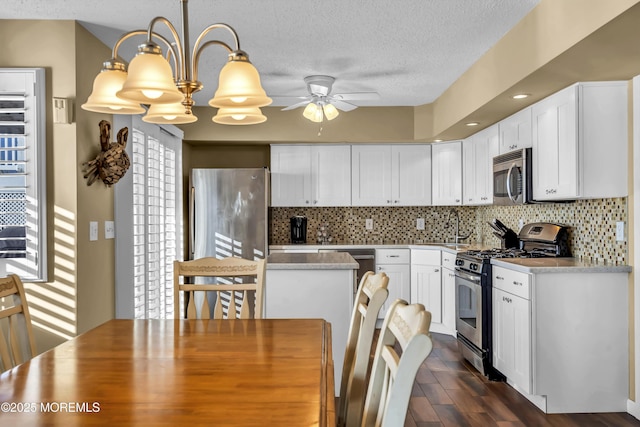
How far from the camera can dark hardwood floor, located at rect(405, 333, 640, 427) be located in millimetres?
3039

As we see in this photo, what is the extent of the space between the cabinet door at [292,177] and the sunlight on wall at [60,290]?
10.0ft

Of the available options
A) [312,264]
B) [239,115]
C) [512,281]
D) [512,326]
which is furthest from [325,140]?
[239,115]

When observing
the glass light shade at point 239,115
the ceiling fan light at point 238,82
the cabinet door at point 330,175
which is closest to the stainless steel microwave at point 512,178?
the cabinet door at point 330,175

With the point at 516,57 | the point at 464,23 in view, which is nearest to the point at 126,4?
the point at 464,23

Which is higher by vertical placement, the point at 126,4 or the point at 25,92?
the point at 126,4

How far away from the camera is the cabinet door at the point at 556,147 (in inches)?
128

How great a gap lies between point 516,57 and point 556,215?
4.96ft

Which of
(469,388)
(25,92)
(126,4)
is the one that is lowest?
(469,388)

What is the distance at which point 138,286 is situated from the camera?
13.3ft

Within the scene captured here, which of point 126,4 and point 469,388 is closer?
point 126,4

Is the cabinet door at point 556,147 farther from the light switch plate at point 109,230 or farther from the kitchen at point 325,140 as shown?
the light switch plate at point 109,230

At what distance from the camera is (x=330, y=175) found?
5.93 m

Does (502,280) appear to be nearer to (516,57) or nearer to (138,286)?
(516,57)

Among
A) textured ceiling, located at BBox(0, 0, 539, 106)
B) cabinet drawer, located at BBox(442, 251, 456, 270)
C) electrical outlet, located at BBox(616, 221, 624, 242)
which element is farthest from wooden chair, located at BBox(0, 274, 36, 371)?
cabinet drawer, located at BBox(442, 251, 456, 270)
